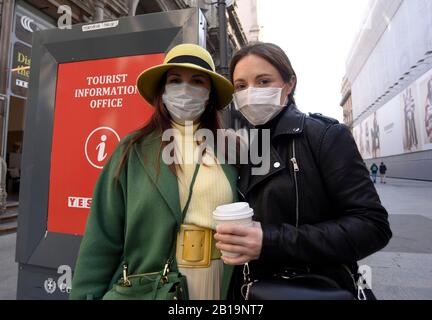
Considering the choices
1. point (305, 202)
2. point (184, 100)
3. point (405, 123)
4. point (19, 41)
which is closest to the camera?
point (305, 202)

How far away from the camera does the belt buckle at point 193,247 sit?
53.2 inches

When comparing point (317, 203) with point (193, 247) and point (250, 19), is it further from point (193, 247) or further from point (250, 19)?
point (250, 19)

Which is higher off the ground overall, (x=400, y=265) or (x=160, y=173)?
(x=160, y=173)

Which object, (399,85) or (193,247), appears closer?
(193,247)

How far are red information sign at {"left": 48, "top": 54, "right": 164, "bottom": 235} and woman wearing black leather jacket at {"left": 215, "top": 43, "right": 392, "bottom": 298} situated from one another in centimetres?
103

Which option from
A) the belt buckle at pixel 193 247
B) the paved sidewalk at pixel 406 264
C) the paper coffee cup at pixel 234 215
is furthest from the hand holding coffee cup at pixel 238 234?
the paved sidewalk at pixel 406 264

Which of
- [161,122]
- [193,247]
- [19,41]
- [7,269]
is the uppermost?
[19,41]

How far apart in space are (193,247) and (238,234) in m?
0.33

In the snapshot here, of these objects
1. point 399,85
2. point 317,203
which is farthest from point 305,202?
point 399,85

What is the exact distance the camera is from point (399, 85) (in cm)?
2612

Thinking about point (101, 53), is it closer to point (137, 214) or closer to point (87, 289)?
point (137, 214)

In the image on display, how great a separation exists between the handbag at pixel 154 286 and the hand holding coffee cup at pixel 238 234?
309mm

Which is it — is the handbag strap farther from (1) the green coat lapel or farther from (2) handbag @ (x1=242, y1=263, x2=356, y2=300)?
(2) handbag @ (x1=242, y1=263, x2=356, y2=300)

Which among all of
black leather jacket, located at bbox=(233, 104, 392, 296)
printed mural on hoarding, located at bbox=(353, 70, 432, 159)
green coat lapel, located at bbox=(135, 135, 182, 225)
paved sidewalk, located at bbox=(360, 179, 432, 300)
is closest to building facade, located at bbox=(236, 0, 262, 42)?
printed mural on hoarding, located at bbox=(353, 70, 432, 159)
